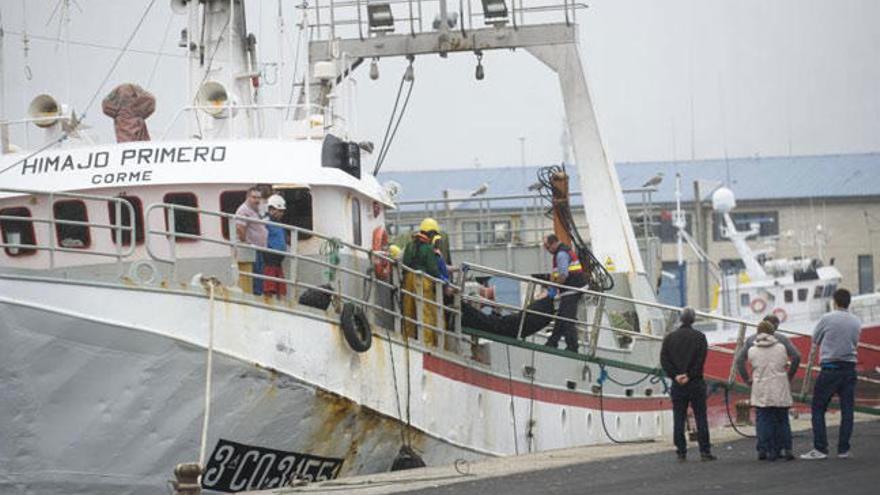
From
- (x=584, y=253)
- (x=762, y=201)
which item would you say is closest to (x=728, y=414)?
(x=584, y=253)

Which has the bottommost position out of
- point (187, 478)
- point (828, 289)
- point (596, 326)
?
point (828, 289)

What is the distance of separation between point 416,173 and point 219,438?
75.1 meters

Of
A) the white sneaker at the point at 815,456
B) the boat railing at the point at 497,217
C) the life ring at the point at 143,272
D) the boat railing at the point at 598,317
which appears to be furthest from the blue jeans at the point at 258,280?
the boat railing at the point at 497,217

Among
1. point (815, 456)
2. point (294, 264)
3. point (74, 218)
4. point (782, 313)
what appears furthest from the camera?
point (782, 313)

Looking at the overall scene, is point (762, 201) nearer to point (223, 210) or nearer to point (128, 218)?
point (223, 210)

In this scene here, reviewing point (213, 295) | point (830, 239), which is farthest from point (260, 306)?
point (830, 239)

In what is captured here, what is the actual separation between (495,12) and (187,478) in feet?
42.4

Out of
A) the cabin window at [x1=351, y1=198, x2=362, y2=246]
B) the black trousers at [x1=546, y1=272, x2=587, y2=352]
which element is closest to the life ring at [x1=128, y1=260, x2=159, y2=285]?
the cabin window at [x1=351, y1=198, x2=362, y2=246]

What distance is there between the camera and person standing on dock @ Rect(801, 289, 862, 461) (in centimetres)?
1742

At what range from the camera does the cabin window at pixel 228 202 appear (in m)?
19.6

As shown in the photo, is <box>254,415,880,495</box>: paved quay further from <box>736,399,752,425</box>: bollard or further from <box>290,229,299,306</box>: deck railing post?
<box>736,399,752,425</box>: bollard

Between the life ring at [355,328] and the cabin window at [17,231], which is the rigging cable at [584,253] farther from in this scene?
the cabin window at [17,231]

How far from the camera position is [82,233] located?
1945 cm

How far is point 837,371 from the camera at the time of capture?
17.5m
